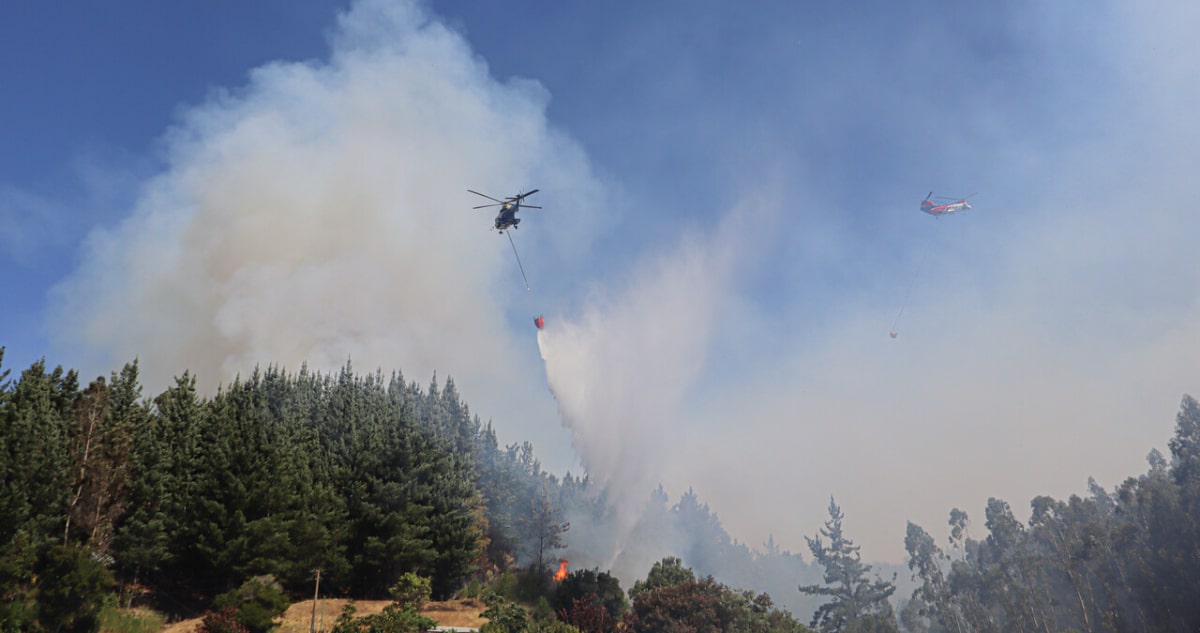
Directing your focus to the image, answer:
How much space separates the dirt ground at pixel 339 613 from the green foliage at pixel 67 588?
191 inches

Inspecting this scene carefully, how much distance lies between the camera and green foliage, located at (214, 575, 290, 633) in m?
30.6

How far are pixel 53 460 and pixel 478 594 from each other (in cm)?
2738

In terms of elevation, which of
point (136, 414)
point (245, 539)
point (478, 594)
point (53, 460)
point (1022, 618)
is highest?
point (136, 414)

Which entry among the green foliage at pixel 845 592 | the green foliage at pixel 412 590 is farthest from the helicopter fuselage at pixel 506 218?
the green foliage at pixel 845 592

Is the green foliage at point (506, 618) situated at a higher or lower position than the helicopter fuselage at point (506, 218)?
lower

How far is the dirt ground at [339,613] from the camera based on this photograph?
33.6 metres

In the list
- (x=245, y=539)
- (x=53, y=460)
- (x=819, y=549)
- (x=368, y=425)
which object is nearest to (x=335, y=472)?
(x=368, y=425)

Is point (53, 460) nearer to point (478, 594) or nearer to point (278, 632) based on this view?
point (278, 632)

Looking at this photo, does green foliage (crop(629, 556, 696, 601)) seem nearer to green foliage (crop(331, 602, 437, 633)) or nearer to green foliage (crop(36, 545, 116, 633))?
green foliage (crop(331, 602, 437, 633))

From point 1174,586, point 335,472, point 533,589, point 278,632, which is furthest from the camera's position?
point 1174,586

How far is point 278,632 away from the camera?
33.0 meters

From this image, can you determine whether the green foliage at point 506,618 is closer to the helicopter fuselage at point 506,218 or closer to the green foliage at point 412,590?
the green foliage at point 412,590

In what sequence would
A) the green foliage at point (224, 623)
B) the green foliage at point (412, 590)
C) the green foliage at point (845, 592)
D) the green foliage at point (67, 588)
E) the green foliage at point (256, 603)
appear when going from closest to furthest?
the green foliage at point (67, 588), the green foliage at point (224, 623), the green foliage at point (256, 603), the green foliage at point (412, 590), the green foliage at point (845, 592)

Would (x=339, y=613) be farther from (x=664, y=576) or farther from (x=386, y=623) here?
(x=664, y=576)
